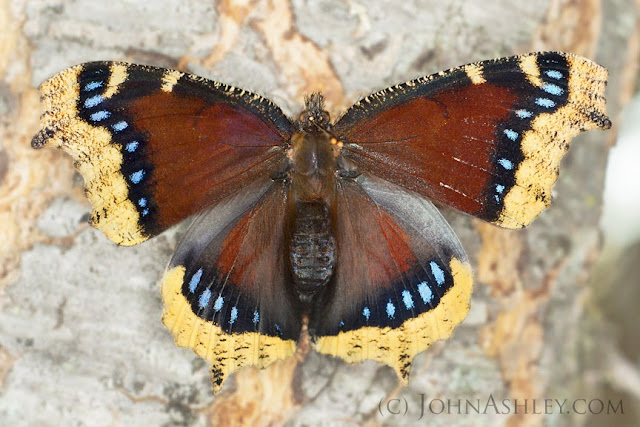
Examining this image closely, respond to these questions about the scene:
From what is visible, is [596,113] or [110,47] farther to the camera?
[110,47]

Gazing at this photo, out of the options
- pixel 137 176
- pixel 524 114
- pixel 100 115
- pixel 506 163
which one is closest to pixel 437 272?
pixel 506 163

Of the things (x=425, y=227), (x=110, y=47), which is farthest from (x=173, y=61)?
(x=425, y=227)

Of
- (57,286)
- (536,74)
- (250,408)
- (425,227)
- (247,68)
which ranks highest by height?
(247,68)

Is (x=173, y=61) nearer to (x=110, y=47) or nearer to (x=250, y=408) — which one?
(x=110, y=47)

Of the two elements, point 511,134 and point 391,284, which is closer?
point 511,134

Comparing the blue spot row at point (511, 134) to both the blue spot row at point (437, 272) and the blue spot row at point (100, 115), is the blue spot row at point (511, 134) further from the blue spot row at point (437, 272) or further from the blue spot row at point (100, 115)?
the blue spot row at point (100, 115)

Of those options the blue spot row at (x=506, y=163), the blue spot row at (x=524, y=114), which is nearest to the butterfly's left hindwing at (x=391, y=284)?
the blue spot row at (x=506, y=163)

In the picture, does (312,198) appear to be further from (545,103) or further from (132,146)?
(545,103)
